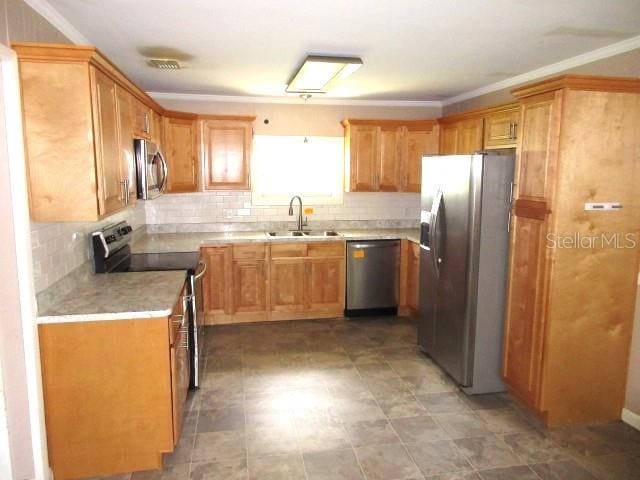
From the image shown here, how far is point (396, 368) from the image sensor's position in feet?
12.3

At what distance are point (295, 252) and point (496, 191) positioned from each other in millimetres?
2253

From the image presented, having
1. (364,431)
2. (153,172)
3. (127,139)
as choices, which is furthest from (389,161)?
(364,431)

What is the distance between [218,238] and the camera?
4.73 m

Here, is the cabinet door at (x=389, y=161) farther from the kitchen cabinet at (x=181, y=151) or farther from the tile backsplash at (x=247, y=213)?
the kitchen cabinet at (x=181, y=151)

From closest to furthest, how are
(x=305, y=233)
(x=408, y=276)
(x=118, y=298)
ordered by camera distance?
(x=118, y=298), (x=408, y=276), (x=305, y=233)

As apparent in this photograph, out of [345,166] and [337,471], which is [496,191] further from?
[345,166]

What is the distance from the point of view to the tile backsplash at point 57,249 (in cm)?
231

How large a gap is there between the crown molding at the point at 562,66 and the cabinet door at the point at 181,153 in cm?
296

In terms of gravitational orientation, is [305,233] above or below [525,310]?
above

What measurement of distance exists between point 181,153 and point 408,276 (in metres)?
2.73

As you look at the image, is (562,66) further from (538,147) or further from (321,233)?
(321,233)

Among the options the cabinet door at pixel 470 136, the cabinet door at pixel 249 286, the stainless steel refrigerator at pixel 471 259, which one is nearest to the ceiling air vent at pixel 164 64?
the cabinet door at pixel 249 286

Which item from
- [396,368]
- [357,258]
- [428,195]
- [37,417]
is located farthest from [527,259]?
[37,417]

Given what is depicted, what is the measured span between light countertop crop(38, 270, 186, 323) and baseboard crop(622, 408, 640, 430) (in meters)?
2.90
